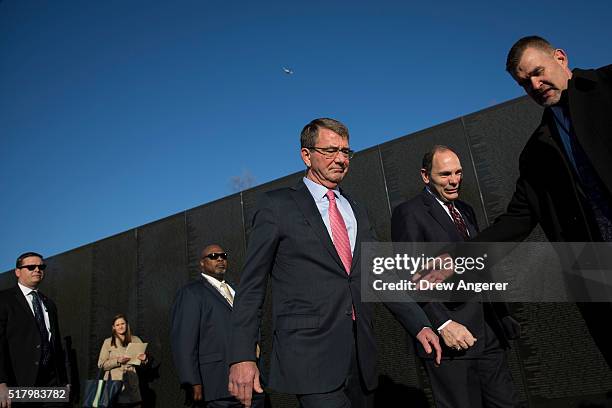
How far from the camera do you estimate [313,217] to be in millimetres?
2275

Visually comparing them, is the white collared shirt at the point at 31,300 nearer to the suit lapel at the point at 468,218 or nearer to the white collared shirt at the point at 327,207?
the white collared shirt at the point at 327,207

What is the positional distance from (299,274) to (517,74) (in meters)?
1.40

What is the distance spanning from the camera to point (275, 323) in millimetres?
2164

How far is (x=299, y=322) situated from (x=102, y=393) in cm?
466

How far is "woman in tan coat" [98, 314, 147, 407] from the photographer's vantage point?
6.14 meters

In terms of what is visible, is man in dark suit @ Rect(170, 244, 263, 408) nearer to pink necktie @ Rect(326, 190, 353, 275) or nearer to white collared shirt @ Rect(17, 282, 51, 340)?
white collared shirt @ Rect(17, 282, 51, 340)


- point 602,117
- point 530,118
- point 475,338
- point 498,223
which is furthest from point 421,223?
point 530,118

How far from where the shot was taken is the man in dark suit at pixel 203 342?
4.34 m

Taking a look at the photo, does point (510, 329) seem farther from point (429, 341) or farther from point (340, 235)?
point (340, 235)

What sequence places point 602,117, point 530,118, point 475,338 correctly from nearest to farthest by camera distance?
point 602,117, point 475,338, point 530,118

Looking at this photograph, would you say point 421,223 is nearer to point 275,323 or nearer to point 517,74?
point 517,74

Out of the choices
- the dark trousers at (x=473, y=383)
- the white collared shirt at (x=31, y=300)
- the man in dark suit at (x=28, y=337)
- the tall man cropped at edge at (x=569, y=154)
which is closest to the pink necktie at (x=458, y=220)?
the tall man cropped at edge at (x=569, y=154)

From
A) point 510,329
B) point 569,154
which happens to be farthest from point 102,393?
point 569,154

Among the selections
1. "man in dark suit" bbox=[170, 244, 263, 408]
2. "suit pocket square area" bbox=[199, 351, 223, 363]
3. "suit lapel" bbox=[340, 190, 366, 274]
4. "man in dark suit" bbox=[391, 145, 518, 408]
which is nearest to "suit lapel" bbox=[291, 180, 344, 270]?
"suit lapel" bbox=[340, 190, 366, 274]
